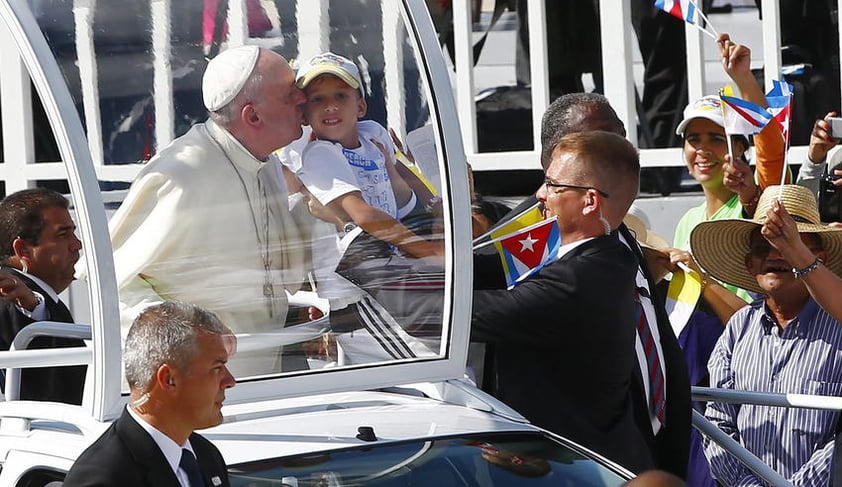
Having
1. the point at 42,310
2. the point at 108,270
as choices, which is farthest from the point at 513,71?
the point at 108,270

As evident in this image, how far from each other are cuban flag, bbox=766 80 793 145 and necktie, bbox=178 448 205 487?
3.45 m

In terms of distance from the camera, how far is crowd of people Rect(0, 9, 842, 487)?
321cm

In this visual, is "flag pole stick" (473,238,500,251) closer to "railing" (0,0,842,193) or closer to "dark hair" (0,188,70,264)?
"railing" (0,0,842,193)

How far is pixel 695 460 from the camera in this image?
4.96 m

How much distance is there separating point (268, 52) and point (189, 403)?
1.16 metres

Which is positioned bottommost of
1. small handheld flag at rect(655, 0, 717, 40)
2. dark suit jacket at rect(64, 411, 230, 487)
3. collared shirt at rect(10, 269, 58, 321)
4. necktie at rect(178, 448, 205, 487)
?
necktie at rect(178, 448, 205, 487)

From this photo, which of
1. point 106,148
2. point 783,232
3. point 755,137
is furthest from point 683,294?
point 106,148

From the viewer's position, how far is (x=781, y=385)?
16.1 ft

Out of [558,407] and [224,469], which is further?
[558,407]

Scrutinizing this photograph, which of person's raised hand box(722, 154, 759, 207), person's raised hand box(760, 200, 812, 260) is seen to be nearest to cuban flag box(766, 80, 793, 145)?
person's raised hand box(722, 154, 759, 207)

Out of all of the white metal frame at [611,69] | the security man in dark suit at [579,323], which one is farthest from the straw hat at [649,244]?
the white metal frame at [611,69]

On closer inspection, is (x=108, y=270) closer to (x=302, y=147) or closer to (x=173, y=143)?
(x=173, y=143)

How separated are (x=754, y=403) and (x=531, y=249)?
83 cm

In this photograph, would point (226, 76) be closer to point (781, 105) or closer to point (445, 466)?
point (445, 466)
